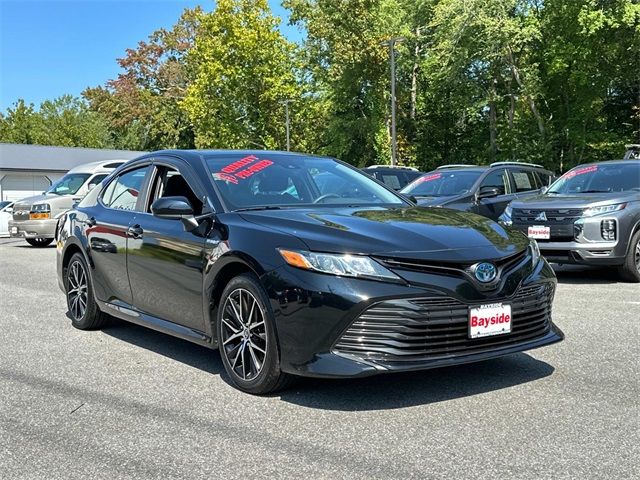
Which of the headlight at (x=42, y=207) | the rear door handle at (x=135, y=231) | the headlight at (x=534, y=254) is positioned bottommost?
the headlight at (x=42, y=207)

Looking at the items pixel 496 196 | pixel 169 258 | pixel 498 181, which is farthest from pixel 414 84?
pixel 169 258

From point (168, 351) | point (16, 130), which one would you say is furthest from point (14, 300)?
point (16, 130)

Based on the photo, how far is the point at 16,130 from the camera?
87.1 m

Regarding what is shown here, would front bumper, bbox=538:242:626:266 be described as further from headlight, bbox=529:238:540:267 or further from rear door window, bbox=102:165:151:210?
rear door window, bbox=102:165:151:210

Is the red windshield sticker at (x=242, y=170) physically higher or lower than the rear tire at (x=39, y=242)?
higher

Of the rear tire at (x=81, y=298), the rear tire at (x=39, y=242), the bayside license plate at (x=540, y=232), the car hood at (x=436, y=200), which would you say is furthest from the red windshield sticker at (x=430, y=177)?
the rear tire at (x=39, y=242)

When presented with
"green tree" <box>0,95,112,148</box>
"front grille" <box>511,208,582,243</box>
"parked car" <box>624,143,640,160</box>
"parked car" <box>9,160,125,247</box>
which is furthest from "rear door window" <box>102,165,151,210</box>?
"green tree" <box>0,95,112,148</box>

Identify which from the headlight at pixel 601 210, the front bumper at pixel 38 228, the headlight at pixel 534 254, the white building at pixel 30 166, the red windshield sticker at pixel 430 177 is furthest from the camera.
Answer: the white building at pixel 30 166

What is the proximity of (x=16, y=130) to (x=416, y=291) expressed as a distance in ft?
302

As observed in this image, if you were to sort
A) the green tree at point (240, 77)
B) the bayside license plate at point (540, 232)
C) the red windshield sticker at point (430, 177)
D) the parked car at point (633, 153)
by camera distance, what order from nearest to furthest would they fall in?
the bayside license plate at point (540, 232) → the red windshield sticker at point (430, 177) → the parked car at point (633, 153) → the green tree at point (240, 77)

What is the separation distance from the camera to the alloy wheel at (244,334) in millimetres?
4395

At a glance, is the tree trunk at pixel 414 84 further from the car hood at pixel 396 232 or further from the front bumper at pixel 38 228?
the car hood at pixel 396 232

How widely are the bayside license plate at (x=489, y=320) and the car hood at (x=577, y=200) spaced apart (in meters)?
5.51

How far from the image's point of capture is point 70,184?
18.1 metres
